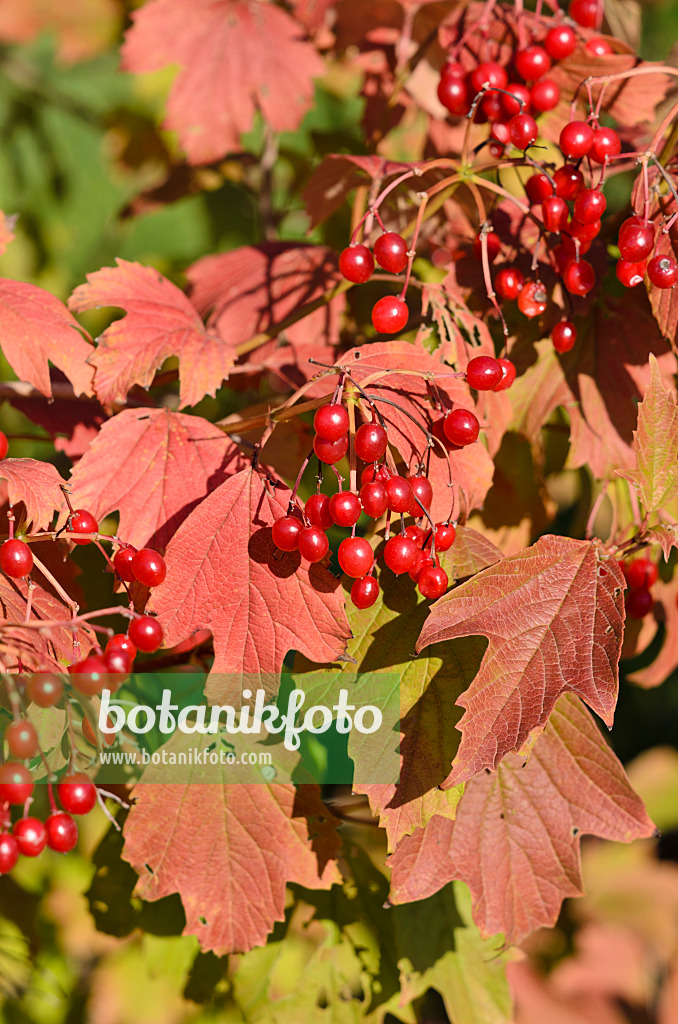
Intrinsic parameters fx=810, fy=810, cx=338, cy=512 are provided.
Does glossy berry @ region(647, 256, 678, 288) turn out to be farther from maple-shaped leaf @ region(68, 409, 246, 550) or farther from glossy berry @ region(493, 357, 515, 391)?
maple-shaped leaf @ region(68, 409, 246, 550)

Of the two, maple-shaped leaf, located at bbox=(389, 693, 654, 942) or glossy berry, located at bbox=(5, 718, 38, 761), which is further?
maple-shaped leaf, located at bbox=(389, 693, 654, 942)

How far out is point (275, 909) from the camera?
89 cm

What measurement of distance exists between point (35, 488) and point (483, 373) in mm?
454

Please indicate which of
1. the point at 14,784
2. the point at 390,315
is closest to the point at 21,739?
the point at 14,784

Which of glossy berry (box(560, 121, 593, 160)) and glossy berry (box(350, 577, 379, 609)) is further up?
glossy berry (box(560, 121, 593, 160))

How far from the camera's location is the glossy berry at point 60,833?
2.36 feet

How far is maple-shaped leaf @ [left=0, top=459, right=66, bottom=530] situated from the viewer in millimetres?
782

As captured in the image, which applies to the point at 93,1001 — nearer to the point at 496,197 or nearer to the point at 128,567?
the point at 128,567

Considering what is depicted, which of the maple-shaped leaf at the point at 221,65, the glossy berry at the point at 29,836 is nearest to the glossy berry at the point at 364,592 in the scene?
the glossy berry at the point at 29,836

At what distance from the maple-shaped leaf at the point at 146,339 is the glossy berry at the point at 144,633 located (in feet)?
0.81

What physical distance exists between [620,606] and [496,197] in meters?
0.51

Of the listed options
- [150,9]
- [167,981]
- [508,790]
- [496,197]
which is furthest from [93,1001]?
[150,9]

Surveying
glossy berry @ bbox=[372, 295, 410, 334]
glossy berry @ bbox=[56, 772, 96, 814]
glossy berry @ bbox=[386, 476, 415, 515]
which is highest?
glossy berry @ bbox=[372, 295, 410, 334]

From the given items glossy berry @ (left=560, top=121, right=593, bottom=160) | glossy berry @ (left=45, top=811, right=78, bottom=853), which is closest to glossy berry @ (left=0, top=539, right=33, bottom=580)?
glossy berry @ (left=45, top=811, right=78, bottom=853)
